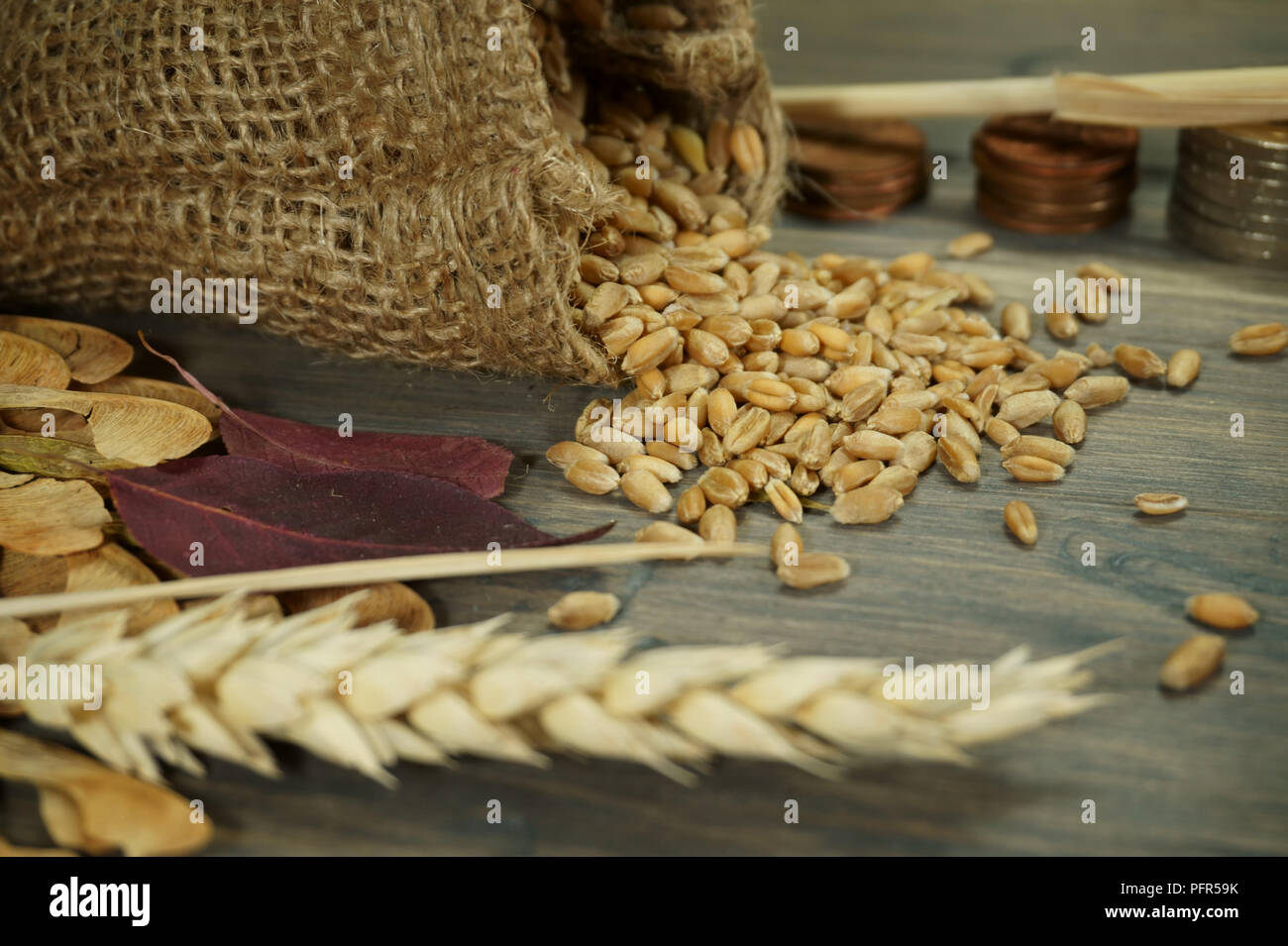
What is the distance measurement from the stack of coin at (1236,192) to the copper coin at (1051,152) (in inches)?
2.8

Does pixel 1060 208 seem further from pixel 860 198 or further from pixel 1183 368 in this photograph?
pixel 1183 368

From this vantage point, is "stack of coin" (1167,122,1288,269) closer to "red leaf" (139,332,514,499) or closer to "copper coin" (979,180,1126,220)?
"copper coin" (979,180,1126,220)

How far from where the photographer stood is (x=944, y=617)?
2.53 ft

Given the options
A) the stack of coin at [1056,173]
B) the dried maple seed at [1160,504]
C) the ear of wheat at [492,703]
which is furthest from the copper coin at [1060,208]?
the ear of wheat at [492,703]

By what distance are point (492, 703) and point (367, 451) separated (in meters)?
0.35

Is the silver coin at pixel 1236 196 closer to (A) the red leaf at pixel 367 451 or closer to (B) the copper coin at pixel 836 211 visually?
(B) the copper coin at pixel 836 211

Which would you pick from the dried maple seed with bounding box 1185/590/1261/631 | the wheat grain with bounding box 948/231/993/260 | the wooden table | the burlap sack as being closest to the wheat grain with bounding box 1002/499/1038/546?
the wooden table

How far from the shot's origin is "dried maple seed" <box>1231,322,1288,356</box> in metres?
1.05

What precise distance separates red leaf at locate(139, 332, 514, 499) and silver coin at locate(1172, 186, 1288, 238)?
0.84 m

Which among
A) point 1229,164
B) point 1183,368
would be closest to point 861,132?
point 1229,164

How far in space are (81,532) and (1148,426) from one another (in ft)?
2.87

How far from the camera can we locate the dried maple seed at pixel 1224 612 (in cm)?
75
